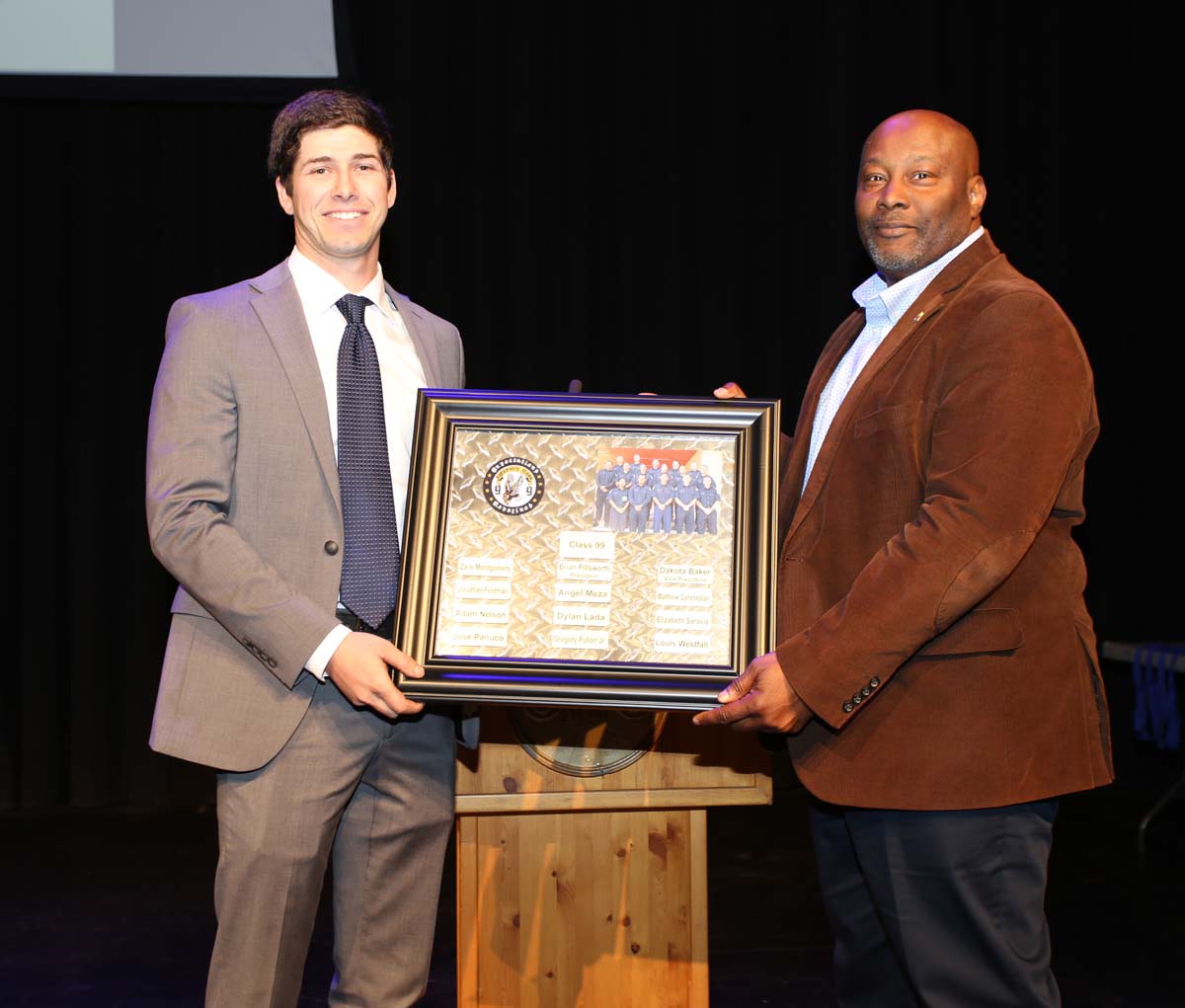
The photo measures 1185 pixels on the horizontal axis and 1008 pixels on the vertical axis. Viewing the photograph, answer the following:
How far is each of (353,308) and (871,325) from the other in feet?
2.90

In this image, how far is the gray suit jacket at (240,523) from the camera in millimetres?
1760

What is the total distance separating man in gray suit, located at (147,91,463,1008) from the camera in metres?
1.77

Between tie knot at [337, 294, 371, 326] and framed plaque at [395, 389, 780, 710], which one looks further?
tie knot at [337, 294, 371, 326]

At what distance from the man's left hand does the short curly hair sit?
108 centimetres

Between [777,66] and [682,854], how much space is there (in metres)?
3.67

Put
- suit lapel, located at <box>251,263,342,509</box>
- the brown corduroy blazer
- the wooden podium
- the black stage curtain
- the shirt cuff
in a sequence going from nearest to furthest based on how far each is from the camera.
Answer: the brown corduroy blazer → the shirt cuff → suit lapel, located at <box>251,263,342,509</box> → the wooden podium → the black stage curtain

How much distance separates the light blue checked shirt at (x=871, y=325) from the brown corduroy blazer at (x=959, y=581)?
11 cm

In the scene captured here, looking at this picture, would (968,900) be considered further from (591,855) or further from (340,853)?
(340,853)

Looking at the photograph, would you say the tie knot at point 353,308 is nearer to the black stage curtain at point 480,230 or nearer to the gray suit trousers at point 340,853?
the gray suit trousers at point 340,853

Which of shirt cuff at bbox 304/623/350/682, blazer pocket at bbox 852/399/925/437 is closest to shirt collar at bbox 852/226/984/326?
blazer pocket at bbox 852/399/925/437

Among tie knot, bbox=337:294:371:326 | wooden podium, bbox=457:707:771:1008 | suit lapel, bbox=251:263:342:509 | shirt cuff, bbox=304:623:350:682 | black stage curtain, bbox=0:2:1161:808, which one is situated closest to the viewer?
shirt cuff, bbox=304:623:350:682

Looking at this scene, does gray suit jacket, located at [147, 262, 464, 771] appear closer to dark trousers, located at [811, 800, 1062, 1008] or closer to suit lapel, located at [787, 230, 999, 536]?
suit lapel, located at [787, 230, 999, 536]

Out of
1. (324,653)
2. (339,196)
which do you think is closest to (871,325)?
(339,196)

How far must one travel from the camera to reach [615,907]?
2129mm
